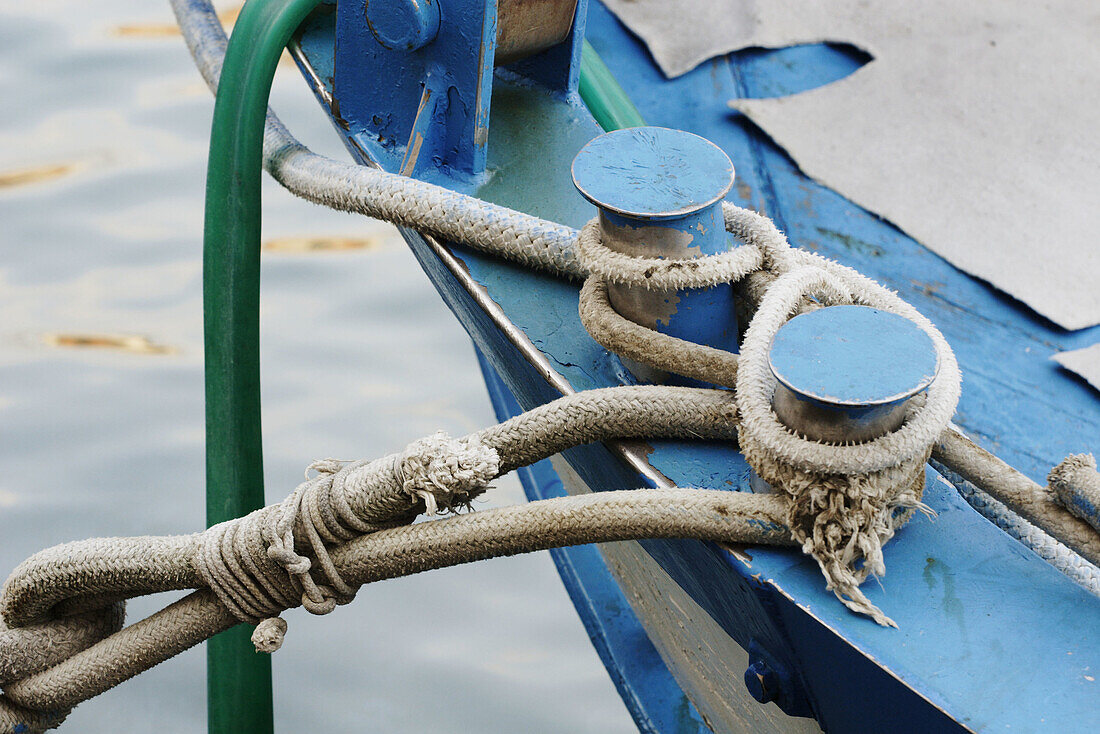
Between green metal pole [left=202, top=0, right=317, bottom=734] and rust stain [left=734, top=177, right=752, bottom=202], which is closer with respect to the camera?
green metal pole [left=202, top=0, right=317, bottom=734]

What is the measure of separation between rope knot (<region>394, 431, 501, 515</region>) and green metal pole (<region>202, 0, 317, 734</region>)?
648 mm

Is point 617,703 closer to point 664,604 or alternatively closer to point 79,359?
point 664,604

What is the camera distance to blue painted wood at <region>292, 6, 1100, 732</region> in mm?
803

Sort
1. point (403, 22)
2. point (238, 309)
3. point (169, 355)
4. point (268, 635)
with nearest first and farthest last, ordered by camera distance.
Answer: point (268, 635) < point (403, 22) < point (238, 309) < point (169, 355)

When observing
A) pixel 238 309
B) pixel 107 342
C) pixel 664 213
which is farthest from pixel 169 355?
pixel 664 213

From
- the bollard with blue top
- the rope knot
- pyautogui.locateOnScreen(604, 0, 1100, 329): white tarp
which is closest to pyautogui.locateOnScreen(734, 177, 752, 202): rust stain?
pyautogui.locateOnScreen(604, 0, 1100, 329): white tarp

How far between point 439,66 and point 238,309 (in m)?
0.44

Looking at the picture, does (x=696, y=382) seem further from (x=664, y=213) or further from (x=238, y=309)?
(x=238, y=309)

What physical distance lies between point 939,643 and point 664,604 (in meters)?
0.77

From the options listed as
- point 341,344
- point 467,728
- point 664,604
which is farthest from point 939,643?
point 341,344

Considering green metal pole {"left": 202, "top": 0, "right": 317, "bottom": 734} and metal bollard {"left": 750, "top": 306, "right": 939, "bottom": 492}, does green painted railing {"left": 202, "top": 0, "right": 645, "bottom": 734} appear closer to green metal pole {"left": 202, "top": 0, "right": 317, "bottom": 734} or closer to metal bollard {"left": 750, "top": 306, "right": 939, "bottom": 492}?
green metal pole {"left": 202, "top": 0, "right": 317, "bottom": 734}

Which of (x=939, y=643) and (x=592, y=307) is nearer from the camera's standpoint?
(x=939, y=643)

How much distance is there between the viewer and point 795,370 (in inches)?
32.0

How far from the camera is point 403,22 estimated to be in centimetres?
135
